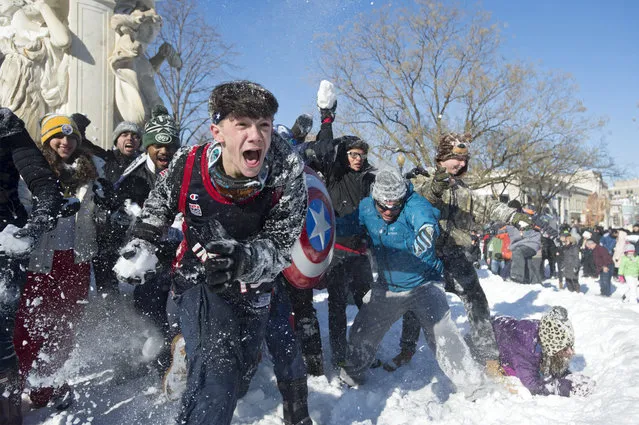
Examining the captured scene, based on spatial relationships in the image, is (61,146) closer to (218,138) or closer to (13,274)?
(13,274)

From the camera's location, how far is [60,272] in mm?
3320

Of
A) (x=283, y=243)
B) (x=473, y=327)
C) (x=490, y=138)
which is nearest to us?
(x=283, y=243)

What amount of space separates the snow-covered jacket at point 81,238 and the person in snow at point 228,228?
1242 mm

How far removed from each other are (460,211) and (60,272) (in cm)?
312

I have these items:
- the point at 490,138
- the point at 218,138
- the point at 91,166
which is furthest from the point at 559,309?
the point at 490,138

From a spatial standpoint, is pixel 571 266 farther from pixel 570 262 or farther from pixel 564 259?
pixel 564 259

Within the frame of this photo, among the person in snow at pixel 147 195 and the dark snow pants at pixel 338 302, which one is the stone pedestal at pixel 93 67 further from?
the dark snow pants at pixel 338 302

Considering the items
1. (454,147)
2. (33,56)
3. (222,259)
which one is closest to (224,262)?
(222,259)

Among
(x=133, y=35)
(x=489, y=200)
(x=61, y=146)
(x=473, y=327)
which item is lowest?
(x=473, y=327)

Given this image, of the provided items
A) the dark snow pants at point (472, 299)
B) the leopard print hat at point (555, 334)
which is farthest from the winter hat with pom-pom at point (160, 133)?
the leopard print hat at point (555, 334)

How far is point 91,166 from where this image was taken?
11.6 ft

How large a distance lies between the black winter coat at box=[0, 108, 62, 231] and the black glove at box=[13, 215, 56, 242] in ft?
0.05

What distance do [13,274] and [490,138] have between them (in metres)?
20.0

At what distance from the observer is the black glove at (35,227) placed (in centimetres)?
252
